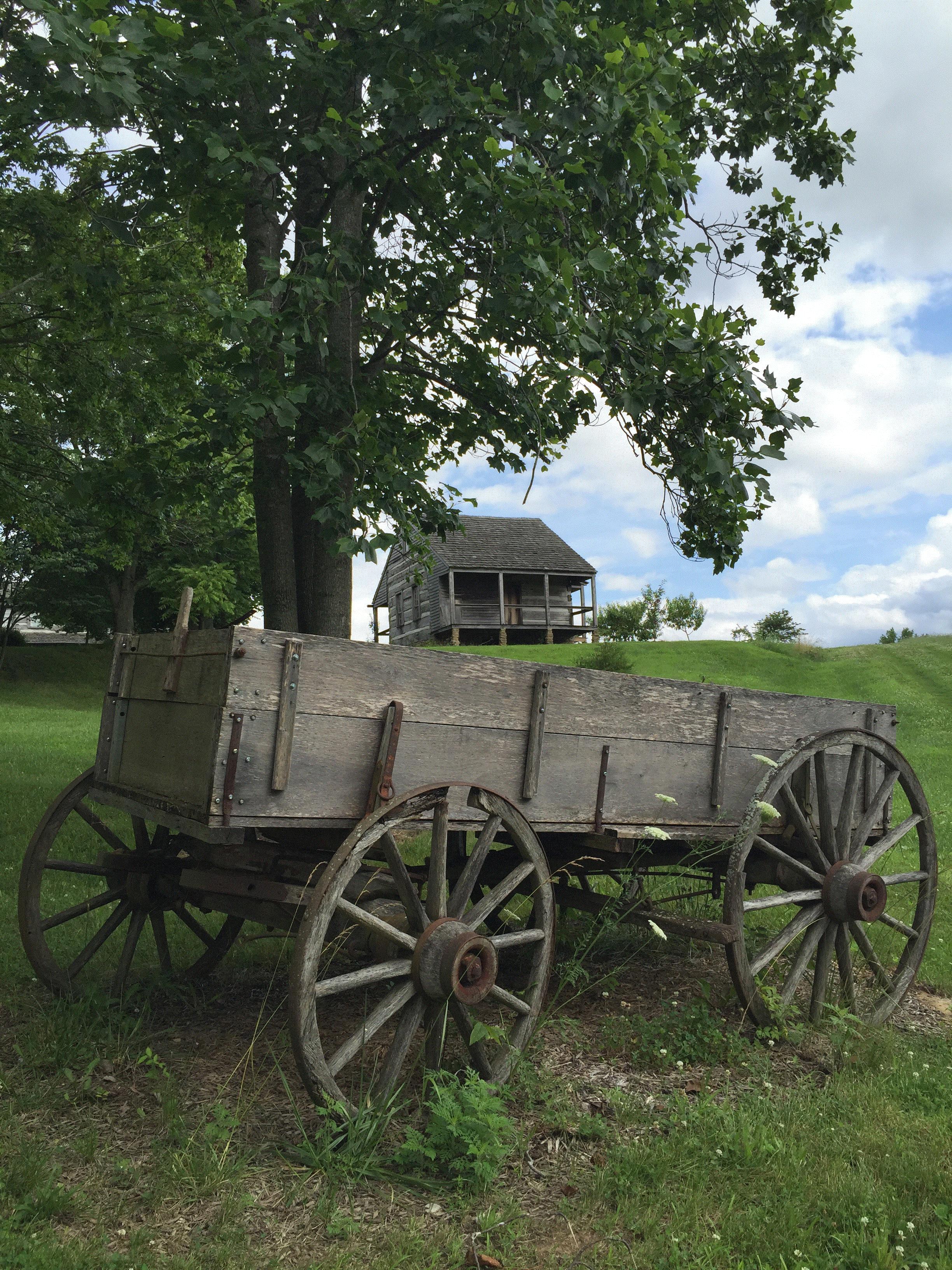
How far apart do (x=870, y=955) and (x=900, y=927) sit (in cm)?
21

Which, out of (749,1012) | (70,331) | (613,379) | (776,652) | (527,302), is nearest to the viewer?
(749,1012)

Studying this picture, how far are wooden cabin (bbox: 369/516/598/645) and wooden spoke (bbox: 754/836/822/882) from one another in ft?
99.8

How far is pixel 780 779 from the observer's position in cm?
455

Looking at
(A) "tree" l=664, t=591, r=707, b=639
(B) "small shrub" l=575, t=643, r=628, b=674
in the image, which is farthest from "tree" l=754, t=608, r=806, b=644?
(B) "small shrub" l=575, t=643, r=628, b=674

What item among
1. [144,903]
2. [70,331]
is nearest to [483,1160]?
[144,903]

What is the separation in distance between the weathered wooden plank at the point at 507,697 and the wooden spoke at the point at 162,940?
2088 millimetres

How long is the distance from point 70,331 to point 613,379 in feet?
18.9

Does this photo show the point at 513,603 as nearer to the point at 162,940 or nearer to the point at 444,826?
the point at 162,940

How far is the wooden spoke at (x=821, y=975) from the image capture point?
15.2 ft

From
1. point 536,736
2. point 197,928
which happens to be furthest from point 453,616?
point 536,736

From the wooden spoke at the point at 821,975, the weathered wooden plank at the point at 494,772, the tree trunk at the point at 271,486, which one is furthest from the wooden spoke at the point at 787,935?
the tree trunk at the point at 271,486

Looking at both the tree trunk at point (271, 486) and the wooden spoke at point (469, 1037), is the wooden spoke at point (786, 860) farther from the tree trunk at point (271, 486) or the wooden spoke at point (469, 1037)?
the tree trunk at point (271, 486)

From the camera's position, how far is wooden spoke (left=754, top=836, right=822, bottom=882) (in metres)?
4.46

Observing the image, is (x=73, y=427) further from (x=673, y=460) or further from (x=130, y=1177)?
(x=130, y=1177)
